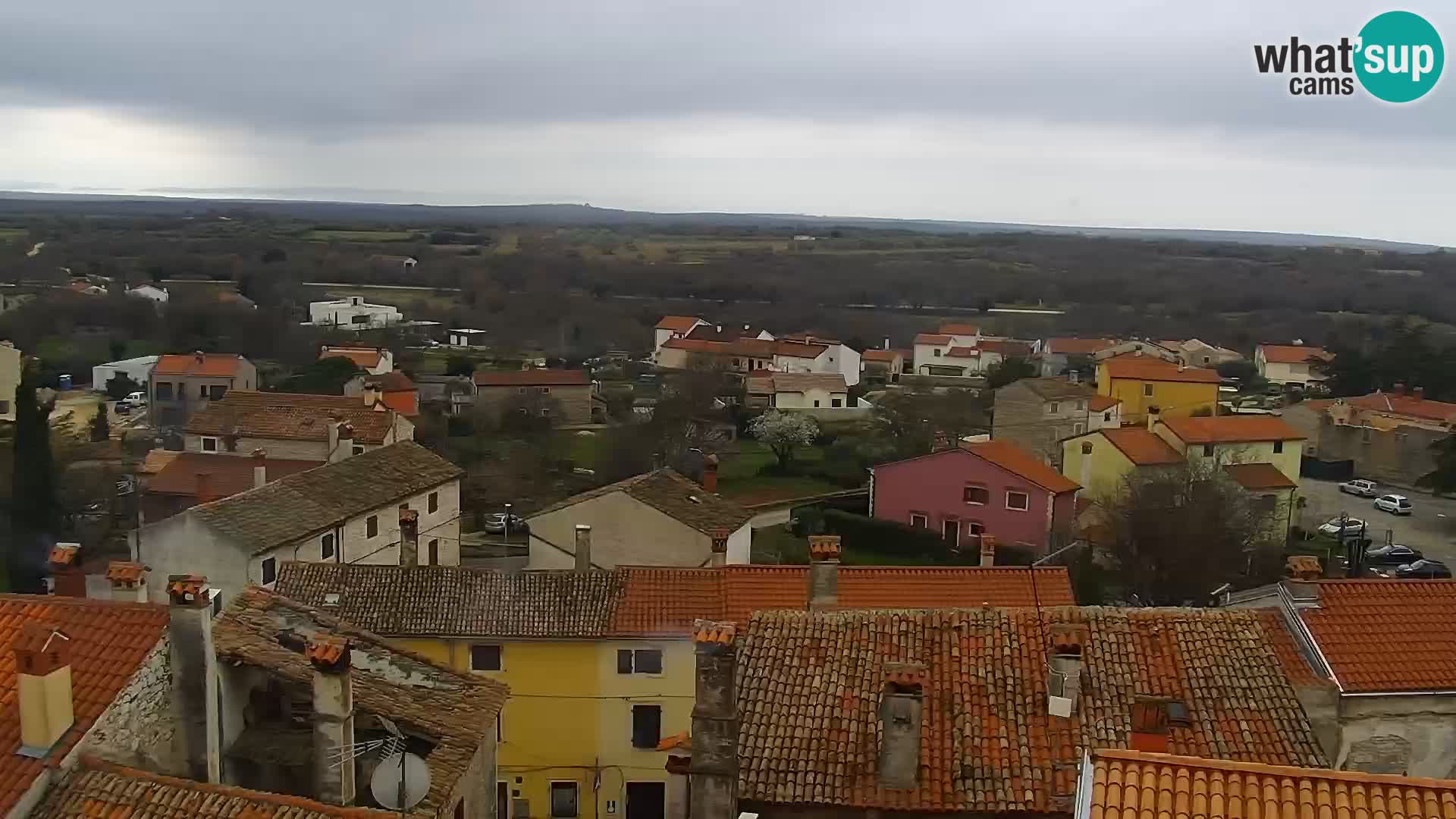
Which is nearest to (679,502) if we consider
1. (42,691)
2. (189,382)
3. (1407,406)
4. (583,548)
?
(583,548)

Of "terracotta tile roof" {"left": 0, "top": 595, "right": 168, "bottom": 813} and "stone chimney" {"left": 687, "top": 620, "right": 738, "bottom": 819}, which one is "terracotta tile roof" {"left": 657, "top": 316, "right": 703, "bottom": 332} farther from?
"terracotta tile roof" {"left": 0, "top": 595, "right": 168, "bottom": 813}

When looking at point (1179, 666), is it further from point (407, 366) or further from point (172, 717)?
point (407, 366)

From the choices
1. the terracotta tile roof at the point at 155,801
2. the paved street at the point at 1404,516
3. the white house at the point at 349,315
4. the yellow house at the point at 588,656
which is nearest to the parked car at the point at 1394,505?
the paved street at the point at 1404,516

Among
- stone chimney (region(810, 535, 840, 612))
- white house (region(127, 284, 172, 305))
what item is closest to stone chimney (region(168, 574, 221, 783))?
stone chimney (region(810, 535, 840, 612))

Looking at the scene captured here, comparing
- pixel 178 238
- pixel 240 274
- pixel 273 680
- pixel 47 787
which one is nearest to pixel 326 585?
pixel 273 680

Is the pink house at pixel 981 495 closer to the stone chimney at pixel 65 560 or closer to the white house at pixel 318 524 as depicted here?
the white house at pixel 318 524

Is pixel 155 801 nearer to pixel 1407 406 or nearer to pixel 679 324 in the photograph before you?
pixel 1407 406

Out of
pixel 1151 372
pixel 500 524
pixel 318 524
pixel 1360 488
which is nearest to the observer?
pixel 318 524

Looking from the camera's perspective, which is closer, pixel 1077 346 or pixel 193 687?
pixel 193 687
